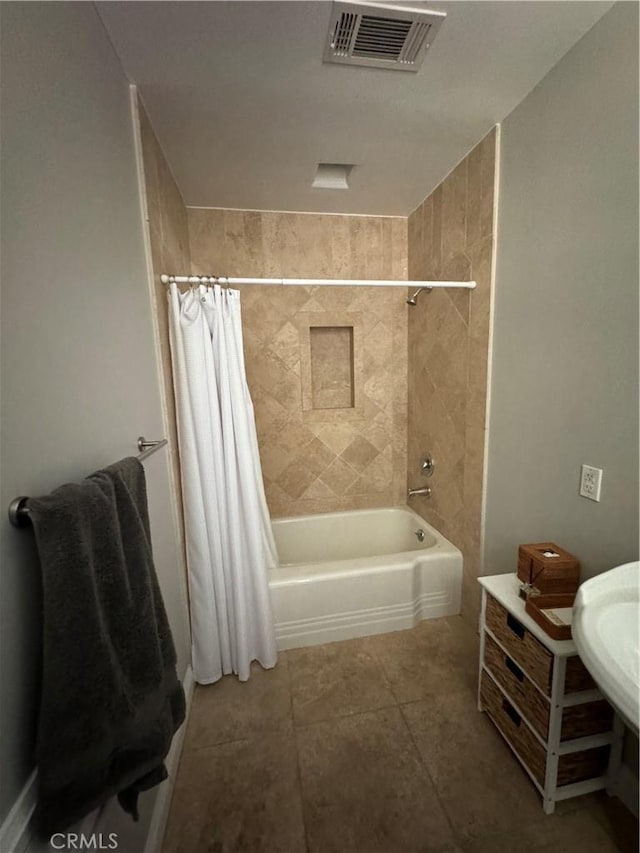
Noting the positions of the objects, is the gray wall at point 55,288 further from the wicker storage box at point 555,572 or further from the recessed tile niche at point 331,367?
the recessed tile niche at point 331,367

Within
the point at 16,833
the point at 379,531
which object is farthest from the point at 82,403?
the point at 379,531

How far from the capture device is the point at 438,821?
3.50ft

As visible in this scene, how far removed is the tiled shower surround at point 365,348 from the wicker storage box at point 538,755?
61cm

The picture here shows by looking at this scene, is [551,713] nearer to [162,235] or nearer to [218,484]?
[218,484]

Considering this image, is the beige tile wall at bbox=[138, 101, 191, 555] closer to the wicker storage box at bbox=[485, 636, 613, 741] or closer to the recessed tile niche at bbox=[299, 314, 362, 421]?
the recessed tile niche at bbox=[299, 314, 362, 421]

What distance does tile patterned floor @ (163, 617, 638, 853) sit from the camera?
1029mm

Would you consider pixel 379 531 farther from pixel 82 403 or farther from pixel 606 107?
pixel 606 107

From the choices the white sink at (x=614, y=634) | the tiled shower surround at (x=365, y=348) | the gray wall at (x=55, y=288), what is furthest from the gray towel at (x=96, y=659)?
the tiled shower surround at (x=365, y=348)

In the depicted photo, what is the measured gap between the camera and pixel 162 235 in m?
1.50

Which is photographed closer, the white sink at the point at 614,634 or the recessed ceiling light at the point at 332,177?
the white sink at the point at 614,634

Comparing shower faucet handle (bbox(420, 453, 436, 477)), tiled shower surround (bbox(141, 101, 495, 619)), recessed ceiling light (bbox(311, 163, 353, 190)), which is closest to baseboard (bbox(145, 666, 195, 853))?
tiled shower surround (bbox(141, 101, 495, 619))

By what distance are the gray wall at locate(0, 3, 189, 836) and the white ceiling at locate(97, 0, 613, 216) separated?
21 cm

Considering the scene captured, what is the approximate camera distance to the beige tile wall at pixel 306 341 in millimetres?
2211

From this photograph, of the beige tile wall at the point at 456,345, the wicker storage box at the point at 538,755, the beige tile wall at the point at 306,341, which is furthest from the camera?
the beige tile wall at the point at 306,341
